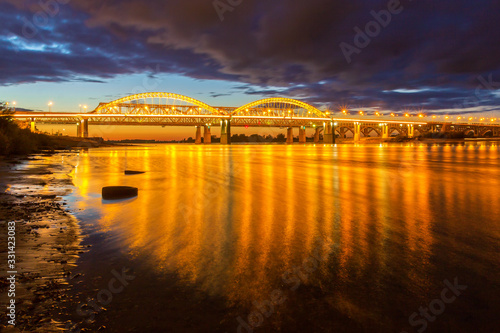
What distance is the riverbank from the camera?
109 inches

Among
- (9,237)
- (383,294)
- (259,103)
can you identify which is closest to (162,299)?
(383,294)

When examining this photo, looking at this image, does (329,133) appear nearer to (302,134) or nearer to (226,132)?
(302,134)

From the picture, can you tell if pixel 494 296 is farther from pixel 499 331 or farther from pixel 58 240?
pixel 58 240

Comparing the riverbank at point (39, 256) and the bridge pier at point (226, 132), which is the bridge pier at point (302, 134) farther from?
the riverbank at point (39, 256)

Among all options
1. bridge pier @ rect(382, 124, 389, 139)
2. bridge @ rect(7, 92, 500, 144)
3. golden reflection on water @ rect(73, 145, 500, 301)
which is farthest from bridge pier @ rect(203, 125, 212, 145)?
golden reflection on water @ rect(73, 145, 500, 301)

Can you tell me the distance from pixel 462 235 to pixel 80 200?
324 inches

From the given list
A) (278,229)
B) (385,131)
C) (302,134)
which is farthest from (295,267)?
(302,134)

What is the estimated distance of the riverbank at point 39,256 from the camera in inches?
109

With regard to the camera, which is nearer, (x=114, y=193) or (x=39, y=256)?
(x=39, y=256)

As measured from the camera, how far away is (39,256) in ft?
14.0

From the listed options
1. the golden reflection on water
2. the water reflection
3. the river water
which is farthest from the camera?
the golden reflection on water

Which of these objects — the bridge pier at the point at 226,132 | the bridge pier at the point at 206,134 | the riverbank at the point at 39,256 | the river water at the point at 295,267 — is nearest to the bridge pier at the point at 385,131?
the bridge pier at the point at 226,132

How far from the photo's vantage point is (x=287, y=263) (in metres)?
3.87

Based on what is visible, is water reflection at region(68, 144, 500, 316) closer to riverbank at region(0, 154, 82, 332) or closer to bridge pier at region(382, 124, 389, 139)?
riverbank at region(0, 154, 82, 332)
